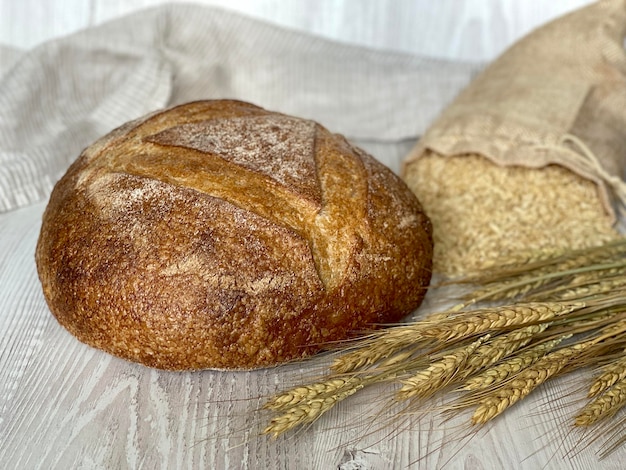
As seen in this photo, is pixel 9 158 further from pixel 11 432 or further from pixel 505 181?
pixel 505 181

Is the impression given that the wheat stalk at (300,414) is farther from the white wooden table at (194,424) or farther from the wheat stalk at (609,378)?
the wheat stalk at (609,378)

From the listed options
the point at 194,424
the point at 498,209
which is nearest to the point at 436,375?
the point at 194,424

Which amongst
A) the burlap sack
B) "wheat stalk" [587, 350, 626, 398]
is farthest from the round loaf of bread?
the burlap sack

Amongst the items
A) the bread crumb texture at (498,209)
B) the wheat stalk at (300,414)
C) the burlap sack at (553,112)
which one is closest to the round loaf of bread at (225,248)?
the wheat stalk at (300,414)

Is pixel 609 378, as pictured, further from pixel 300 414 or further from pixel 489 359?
pixel 300 414

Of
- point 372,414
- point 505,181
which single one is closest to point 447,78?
point 505,181

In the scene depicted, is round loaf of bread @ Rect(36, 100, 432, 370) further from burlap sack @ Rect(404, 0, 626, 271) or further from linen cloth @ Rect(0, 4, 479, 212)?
linen cloth @ Rect(0, 4, 479, 212)
